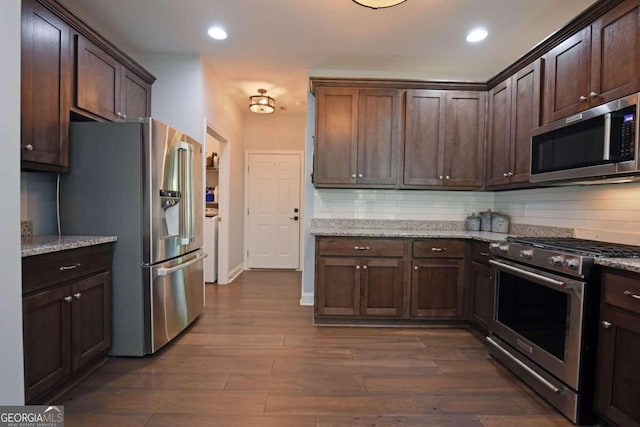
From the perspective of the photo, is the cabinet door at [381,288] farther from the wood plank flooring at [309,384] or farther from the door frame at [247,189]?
the door frame at [247,189]

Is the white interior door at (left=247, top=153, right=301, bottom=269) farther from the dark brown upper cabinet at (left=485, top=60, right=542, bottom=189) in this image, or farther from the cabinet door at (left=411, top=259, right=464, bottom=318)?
the dark brown upper cabinet at (left=485, top=60, right=542, bottom=189)

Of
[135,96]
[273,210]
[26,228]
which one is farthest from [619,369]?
[273,210]

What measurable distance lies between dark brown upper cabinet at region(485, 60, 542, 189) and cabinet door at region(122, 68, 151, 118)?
3442 mm

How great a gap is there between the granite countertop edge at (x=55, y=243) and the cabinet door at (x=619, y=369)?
2.89m

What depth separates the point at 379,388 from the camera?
2.10m

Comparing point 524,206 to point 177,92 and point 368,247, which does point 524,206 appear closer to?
point 368,247

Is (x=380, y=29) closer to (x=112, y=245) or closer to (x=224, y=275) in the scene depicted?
(x=112, y=245)

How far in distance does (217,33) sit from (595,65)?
2.89 meters

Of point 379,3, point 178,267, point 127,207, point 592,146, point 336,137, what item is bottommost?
point 178,267

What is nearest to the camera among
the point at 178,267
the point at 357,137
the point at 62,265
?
the point at 62,265

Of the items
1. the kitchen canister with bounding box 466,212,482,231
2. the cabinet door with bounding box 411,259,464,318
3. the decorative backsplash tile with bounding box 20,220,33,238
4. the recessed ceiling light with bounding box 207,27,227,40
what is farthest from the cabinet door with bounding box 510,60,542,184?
the decorative backsplash tile with bounding box 20,220,33,238

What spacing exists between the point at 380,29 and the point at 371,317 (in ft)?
8.47

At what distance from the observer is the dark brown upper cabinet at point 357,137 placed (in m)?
3.36

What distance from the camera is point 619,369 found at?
1.59m
